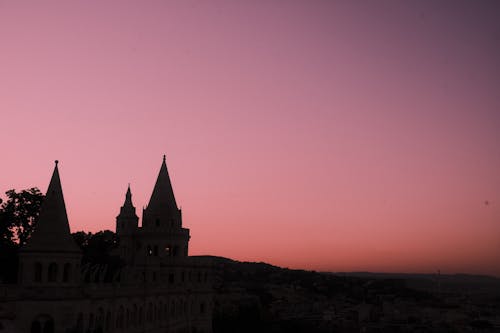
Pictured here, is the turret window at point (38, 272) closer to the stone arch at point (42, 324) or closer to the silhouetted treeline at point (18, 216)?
the stone arch at point (42, 324)

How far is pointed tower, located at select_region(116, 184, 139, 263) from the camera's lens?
234 feet

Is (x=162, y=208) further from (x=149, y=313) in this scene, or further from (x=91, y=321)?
(x=91, y=321)

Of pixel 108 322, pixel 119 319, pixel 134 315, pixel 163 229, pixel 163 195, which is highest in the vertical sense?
pixel 163 195

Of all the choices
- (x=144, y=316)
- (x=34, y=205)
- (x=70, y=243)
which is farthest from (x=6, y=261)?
(x=70, y=243)

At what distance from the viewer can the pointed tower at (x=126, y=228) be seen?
7144cm

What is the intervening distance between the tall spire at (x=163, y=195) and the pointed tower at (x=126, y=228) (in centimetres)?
275

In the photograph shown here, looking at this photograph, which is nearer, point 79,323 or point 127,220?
point 79,323

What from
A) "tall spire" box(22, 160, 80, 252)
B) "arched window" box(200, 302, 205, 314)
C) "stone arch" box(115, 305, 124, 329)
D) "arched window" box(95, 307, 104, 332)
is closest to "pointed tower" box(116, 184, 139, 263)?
"arched window" box(200, 302, 205, 314)

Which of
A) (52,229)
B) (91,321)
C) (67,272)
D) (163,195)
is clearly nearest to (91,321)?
(91,321)

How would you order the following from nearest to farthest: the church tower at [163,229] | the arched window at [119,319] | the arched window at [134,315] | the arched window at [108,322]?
the arched window at [108,322] → the arched window at [119,319] → the arched window at [134,315] → the church tower at [163,229]

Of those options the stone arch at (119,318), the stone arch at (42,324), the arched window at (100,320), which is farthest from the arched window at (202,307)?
the stone arch at (42,324)

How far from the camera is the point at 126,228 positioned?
7206 centimetres

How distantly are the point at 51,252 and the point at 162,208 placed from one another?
26240 millimetres

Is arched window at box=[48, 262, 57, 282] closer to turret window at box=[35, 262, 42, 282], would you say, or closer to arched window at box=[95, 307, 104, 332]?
turret window at box=[35, 262, 42, 282]
